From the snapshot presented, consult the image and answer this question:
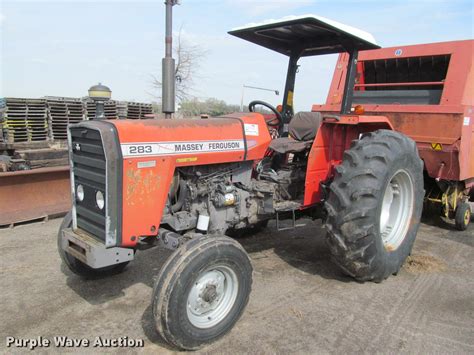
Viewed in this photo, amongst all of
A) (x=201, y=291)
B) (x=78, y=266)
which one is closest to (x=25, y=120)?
(x=78, y=266)

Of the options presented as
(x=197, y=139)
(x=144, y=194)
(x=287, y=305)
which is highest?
(x=197, y=139)

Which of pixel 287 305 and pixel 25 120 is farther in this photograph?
pixel 25 120

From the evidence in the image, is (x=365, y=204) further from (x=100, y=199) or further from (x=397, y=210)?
(x=100, y=199)

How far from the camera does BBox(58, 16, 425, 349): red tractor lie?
284cm

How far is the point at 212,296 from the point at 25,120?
8.46 m

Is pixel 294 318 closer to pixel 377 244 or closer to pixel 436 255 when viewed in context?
pixel 377 244

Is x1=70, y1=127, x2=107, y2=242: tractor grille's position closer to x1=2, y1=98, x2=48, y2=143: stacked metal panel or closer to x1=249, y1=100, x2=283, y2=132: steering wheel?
x1=249, y1=100, x2=283, y2=132: steering wheel

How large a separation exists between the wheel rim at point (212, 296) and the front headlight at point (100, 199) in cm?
86

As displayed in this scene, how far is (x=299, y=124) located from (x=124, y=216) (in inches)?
81.7

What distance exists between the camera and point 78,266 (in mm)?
3654

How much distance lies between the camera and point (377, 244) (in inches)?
143

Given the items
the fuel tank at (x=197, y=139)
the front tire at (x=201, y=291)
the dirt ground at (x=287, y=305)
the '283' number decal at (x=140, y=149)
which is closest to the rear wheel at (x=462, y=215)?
the dirt ground at (x=287, y=305)

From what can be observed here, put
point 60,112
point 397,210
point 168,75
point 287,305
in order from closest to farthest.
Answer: point 287,305, point 397,210, point 168,75, point 60,112

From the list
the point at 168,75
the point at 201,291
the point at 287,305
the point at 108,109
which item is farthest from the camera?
the point at 108,109
